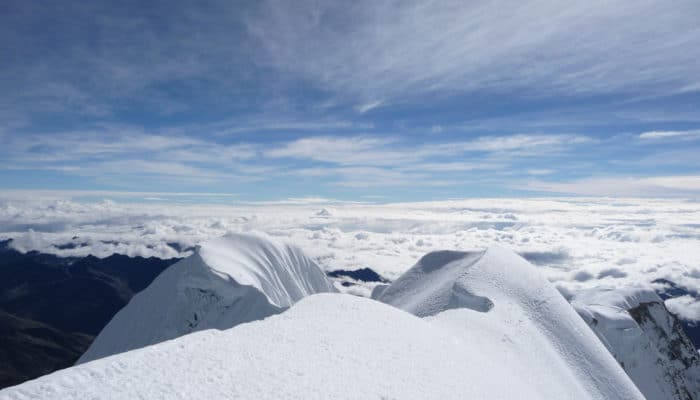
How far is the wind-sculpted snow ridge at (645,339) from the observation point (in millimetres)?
115812

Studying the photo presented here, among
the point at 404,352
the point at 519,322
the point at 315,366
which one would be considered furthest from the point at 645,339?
the point at 315,366

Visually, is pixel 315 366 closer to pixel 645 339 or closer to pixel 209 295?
pixel 209 295

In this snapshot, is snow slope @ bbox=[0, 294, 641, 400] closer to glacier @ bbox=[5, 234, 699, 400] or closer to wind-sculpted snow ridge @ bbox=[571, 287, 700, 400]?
glacier @ bbox=[5, 234, 699, 400]

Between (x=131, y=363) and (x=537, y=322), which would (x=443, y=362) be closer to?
(x=131, y=363)

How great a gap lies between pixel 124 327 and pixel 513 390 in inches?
5835

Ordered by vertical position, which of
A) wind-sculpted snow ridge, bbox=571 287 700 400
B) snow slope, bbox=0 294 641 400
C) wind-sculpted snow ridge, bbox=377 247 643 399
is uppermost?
snow slope, bbox=0 294 641 400

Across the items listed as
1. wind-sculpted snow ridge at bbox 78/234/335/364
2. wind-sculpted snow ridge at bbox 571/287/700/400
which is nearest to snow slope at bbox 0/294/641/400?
wind-sculpted snow ridge at bbox 571/287/700/400

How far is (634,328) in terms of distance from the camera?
120 meters

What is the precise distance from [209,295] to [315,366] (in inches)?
5032

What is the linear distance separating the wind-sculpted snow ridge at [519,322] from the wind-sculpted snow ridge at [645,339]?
65929 mm

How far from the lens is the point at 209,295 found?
13525cm

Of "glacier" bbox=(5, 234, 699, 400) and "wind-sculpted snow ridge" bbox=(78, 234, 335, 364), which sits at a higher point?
"glacier" bbox=(5, 234, 699, 400)

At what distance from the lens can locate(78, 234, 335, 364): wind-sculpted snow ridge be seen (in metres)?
134

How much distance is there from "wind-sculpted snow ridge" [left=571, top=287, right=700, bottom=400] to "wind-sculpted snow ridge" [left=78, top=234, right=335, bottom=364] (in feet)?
306
